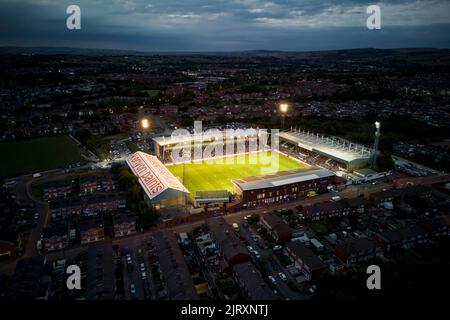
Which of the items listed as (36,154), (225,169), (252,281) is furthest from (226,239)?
(36,154)

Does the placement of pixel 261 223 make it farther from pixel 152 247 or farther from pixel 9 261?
pixel 9 261

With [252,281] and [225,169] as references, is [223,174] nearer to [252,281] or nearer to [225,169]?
[225,169]

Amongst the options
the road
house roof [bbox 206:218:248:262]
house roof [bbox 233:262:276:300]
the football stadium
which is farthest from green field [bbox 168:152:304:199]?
house roof [bbox 233:262:276:300]

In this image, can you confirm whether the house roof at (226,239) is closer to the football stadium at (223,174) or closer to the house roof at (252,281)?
the house roof at (252,281)

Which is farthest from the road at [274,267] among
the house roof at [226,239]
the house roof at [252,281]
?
the house roof at [226,239]
